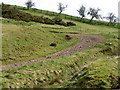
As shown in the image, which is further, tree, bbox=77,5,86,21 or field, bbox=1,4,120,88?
tree, bbox=77,5,86,21

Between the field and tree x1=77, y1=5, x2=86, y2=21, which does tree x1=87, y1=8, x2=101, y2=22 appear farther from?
the field

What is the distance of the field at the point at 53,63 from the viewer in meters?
19.1

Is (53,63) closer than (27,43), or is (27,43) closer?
(53,63)

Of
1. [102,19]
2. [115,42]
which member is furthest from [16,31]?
[102,19]

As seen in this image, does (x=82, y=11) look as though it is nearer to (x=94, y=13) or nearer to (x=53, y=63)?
(x=94, y=13)

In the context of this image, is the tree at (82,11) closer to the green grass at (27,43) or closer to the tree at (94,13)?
the tree at (94,13)

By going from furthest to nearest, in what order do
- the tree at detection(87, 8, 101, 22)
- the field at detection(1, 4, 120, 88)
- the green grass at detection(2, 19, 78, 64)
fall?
1. the tree at detection(87, 8, 101, 22)
2. the green grass at detection(2, 19, 78, 64)
3. the field at detection(1, 4, 120, 88)

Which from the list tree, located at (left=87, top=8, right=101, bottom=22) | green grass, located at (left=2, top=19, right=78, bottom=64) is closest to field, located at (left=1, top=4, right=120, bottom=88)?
green grass, located at (left=2, top=19, right=78, bottom=64)

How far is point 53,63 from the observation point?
25.6m

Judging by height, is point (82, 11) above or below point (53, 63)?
above

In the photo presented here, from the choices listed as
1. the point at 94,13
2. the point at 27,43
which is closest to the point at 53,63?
the point at 27,43

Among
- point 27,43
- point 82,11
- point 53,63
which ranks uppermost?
point 82,11

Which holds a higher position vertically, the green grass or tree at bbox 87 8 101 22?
tree at bbox 87 8 101 22

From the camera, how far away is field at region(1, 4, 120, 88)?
1909 centimetres
